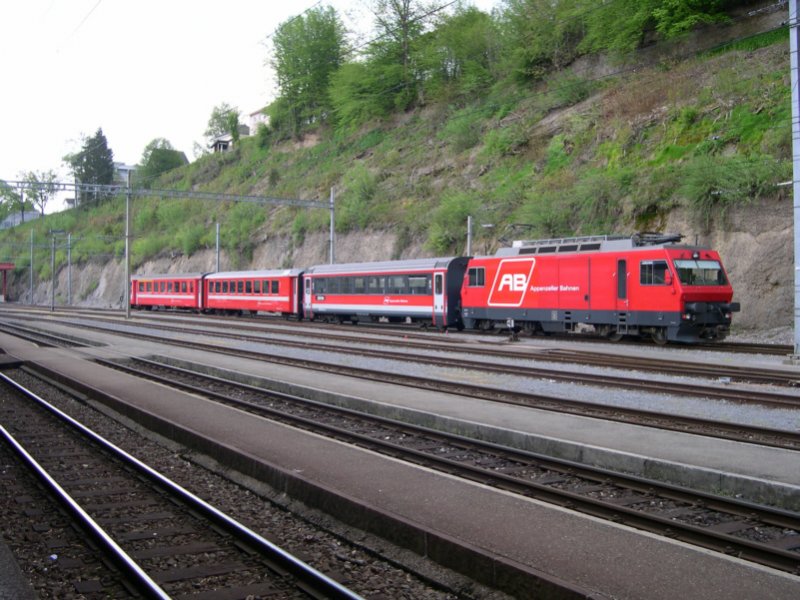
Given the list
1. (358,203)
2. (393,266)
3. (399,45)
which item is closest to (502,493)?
(393,266)

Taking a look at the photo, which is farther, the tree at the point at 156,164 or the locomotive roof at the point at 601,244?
the tree at the point at 156,164

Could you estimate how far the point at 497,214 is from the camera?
41312 mm

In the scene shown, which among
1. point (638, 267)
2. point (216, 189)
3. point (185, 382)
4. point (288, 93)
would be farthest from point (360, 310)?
point (216, 189)

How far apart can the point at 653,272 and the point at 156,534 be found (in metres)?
19.1

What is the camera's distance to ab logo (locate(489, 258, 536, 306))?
90.2 ft

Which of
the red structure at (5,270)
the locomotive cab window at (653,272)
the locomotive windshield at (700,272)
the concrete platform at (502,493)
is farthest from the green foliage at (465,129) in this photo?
the red structure at (5,270)

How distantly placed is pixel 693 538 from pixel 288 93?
79223mm

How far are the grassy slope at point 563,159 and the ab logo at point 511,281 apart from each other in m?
7.67

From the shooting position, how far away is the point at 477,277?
29.8 meters

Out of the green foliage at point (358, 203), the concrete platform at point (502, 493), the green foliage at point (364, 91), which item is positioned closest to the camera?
the concrete platform at point (502, 493)

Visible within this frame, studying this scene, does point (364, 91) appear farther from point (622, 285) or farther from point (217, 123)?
point (217, 123)

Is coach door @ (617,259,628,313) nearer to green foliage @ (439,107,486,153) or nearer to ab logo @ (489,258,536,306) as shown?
ab logo @ (489,258,536,306)

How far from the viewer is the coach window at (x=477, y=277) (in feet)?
97.0

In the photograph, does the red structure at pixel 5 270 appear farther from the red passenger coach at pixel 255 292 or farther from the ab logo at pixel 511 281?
the ab logo at pixel 511 281
